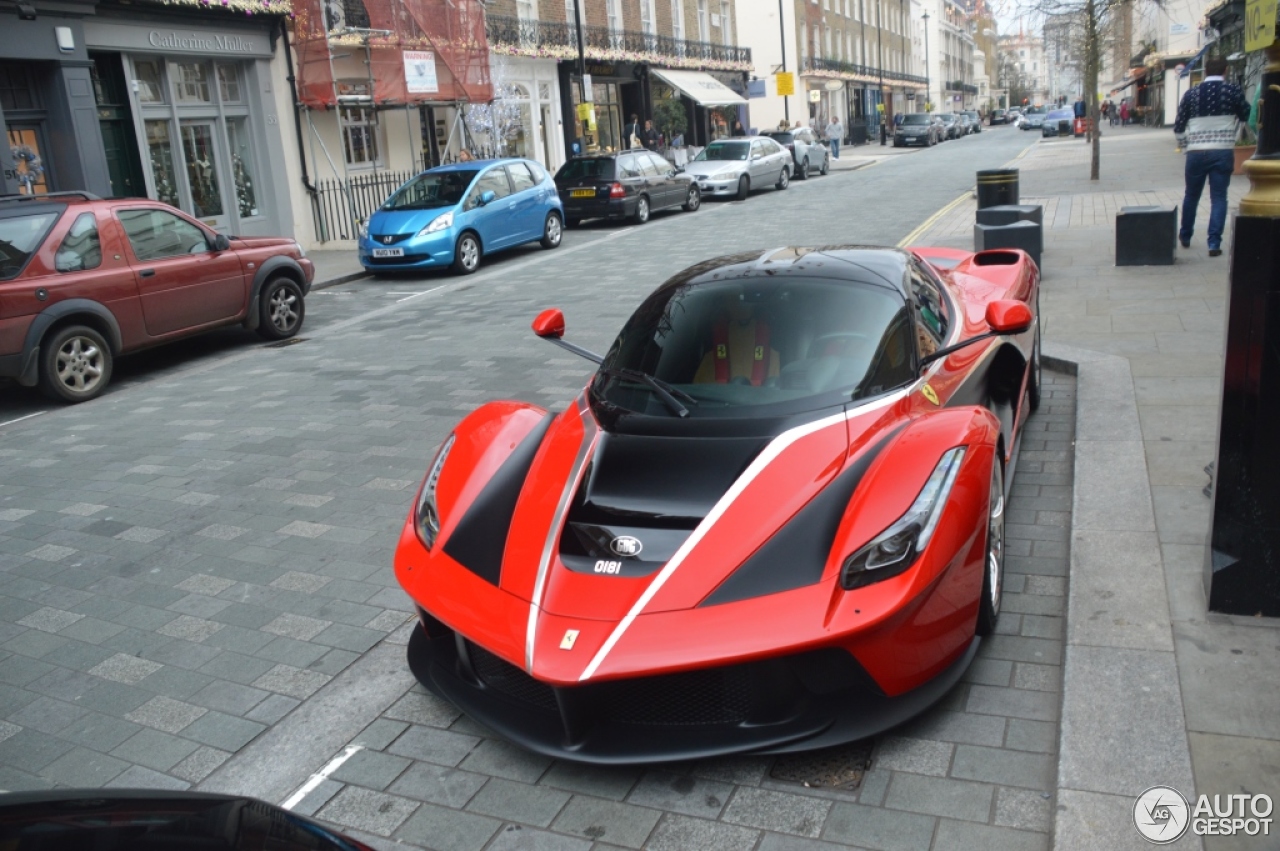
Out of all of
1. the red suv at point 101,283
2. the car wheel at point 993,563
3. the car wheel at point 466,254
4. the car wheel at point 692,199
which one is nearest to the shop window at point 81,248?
the red suv at point 101,283

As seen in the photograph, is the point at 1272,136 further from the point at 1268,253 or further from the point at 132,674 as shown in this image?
the point at 132,674

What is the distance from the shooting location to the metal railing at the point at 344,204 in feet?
67.9

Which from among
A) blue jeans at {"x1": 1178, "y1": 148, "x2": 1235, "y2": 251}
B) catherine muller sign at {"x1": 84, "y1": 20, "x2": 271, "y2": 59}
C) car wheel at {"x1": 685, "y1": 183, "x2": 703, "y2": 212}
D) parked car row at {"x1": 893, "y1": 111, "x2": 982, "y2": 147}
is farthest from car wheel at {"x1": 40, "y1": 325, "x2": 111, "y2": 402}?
parked car row at {"x1": 893, "y1": 111, "x2": 982, "y2": 147}

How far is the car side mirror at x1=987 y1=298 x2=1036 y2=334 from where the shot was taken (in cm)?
412

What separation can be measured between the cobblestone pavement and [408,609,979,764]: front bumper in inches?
7.2

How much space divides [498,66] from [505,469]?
2467cm

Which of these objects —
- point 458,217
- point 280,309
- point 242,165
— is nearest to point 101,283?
point 280,309

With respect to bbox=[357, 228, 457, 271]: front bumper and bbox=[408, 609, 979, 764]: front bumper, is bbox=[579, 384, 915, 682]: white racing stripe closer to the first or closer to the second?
bbox=[408, 609, 979, 764]: front bumper

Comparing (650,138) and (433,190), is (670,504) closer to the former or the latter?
(433,190)

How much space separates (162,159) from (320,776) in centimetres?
1730

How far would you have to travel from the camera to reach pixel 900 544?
10.3 feet

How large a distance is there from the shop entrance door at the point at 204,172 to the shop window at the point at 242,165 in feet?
1.11

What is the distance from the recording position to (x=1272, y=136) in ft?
11.7

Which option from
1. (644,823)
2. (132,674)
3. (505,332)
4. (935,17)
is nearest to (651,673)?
(644,823)
